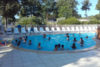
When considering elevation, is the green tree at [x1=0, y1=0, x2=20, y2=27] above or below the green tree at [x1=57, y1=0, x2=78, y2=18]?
below

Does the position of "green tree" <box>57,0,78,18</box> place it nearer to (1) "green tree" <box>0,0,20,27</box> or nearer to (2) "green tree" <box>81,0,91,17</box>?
(2) "green tree" <box>81,0,91,17</box>

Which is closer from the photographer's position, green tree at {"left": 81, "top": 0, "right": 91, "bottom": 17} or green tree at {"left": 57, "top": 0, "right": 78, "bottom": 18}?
green tree at {"left": 57, "top": 0, "right": 78, "bottom": 18}

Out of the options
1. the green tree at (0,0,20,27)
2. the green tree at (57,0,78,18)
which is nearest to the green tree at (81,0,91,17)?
the green tree at (57,0,78,18)

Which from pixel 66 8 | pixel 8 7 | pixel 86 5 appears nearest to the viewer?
pixel 8 7

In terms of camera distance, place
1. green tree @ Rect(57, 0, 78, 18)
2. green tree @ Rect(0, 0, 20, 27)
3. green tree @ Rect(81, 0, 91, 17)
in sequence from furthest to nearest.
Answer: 1. green tree @ Rect(81, 0, 91, 17)
2. green tree @ Rect(57, 0, 78, 18)
3. green tree @ Rect(0, 0, 20, 27)

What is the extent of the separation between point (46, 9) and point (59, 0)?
8.35 metres

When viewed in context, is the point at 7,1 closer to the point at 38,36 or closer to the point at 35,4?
the point at 38,36

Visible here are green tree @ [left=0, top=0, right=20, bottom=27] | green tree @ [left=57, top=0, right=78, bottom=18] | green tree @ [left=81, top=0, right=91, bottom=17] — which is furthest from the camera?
green tree @ [left=81, top=0, right=91, bottom=17]

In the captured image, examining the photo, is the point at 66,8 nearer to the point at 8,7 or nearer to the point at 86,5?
the point at 86,5

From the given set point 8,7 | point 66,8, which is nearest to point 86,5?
point 66,8

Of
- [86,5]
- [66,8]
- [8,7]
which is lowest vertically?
[8,7]

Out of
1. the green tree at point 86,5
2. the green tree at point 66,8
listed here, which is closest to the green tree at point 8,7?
the green tree at point 66,8

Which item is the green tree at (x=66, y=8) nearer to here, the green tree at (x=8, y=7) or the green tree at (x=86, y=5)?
the green tree at (x=86, y=5)

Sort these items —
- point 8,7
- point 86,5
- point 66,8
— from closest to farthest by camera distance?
1. point 8,7
2. point 66,8
3. point 86,5
